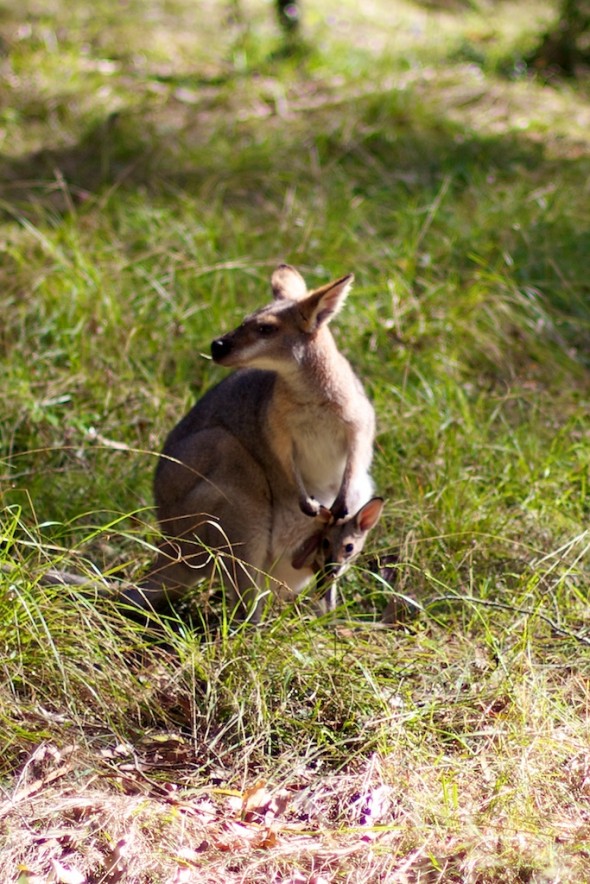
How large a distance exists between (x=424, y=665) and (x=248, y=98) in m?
5.51

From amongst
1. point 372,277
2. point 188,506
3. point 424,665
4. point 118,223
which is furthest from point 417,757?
point 118,223

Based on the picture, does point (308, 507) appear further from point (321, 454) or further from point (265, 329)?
point (265, 329)

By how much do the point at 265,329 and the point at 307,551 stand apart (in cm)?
84

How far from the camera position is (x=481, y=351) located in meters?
5.19

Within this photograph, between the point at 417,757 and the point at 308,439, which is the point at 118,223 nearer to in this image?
the point at 308,439

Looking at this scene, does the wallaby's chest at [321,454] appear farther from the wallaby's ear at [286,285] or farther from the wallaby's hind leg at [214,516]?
the wallaby's ear at [286,285]

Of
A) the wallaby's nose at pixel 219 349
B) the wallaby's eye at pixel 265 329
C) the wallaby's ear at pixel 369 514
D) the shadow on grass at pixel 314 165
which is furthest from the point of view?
the shadow on grass at pixel 314 165

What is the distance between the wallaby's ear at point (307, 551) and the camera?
392 cm

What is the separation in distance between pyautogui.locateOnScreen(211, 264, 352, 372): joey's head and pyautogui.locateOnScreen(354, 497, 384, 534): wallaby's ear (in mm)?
563

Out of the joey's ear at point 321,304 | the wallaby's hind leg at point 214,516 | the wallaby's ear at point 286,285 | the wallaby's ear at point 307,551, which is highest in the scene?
the joey's ear at point 321,304

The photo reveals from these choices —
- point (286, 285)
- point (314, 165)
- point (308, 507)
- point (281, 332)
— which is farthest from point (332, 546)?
point (314, 165)

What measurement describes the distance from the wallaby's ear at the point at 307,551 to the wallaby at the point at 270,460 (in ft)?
0.11

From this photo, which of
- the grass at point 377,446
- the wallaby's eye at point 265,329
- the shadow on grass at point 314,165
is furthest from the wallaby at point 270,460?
the shadow on grass at point 314,165

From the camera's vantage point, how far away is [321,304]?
3.71m
